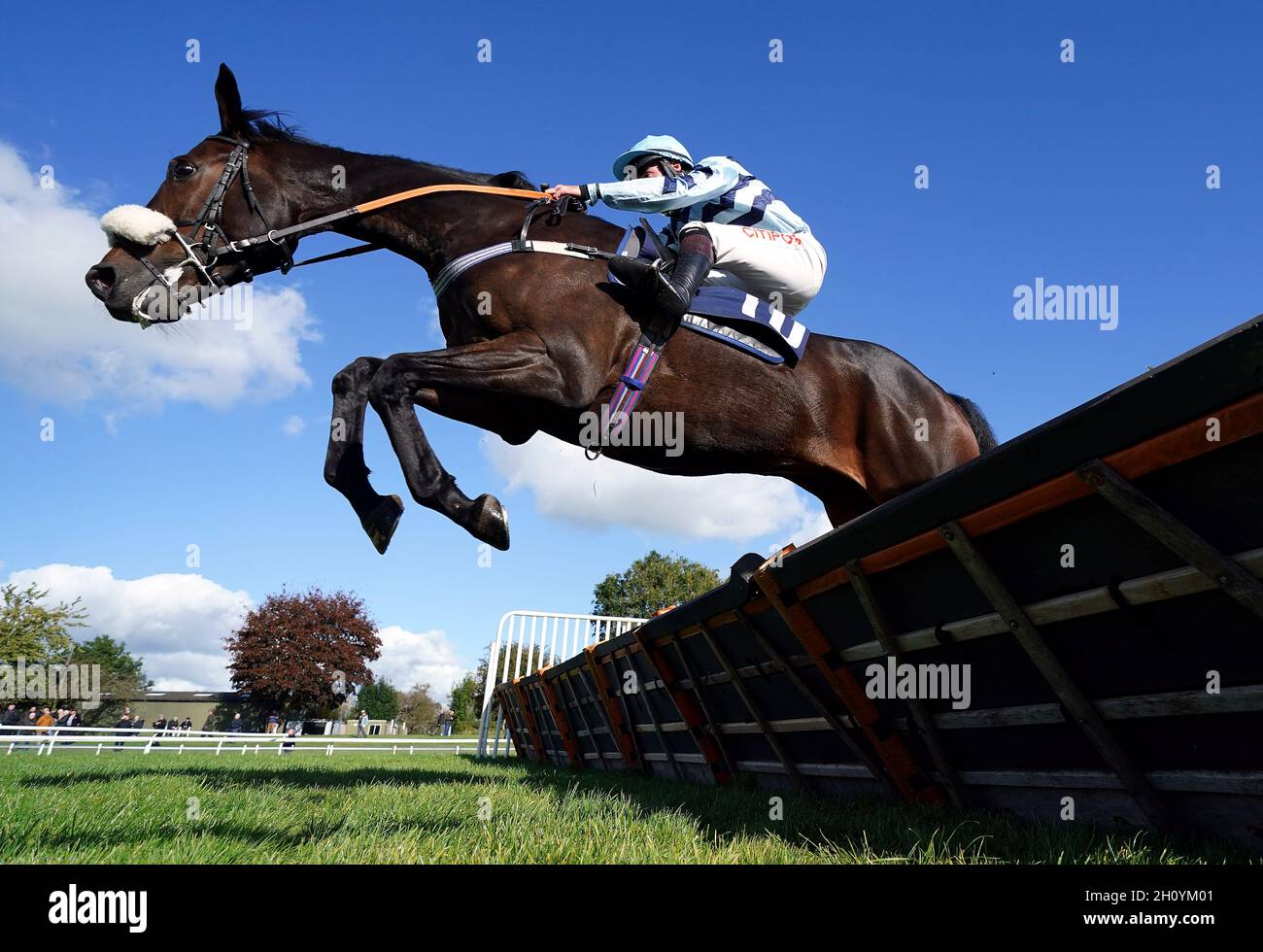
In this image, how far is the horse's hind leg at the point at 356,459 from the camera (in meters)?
3.82

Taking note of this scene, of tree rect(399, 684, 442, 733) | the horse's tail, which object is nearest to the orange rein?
the horse's tail

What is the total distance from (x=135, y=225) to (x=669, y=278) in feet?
9.62

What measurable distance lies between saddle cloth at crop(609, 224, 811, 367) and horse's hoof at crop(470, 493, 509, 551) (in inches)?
59.4

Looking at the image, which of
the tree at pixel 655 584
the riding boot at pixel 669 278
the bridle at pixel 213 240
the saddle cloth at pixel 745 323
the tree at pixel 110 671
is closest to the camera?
the riding boot at pixel 669 278

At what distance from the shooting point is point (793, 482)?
5012mm

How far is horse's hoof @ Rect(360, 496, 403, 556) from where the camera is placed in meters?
3.81

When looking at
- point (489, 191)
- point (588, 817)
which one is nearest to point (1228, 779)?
point (588, 817)

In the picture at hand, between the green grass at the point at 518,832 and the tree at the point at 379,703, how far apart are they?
93.0m

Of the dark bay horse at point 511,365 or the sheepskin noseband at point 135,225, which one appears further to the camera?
the sheepskin noseband at point 135,225

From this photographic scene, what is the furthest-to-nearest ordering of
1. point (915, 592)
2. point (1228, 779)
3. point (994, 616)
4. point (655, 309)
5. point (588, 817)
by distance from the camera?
point (655, 309)
point (588, 817)
point (915, 592)
point (994, 616)
point (1228, 779)

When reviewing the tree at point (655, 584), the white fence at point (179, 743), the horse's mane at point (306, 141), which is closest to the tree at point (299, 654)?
the tree at point (655, 584)

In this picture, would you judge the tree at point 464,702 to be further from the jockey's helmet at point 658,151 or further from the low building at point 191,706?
the jockey's helmet at point 658,151
